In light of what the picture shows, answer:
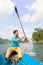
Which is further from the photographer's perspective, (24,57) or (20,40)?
(24,57)

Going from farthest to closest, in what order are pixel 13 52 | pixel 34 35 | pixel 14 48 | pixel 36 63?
1. pixel 34 35
2. pixel 13 52
3. pixel 14 48
4. pixel 36 63

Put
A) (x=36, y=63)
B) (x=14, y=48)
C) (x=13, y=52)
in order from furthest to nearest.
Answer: (x=13, y=52)
(x=14, y=48)
(x=36, y=63)

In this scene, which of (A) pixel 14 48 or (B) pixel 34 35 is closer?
(A) pixel 14 48

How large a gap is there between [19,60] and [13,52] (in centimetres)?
122

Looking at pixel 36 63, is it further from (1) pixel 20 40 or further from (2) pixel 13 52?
(2) pixel 13 52

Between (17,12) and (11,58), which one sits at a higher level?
(17,12)

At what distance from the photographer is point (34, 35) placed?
198m

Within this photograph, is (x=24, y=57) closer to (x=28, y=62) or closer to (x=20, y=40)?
(x=28, y=62)

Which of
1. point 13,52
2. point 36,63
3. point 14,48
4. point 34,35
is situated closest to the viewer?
point 36,63

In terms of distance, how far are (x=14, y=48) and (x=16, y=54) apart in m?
1.88

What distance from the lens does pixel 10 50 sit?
2023cm

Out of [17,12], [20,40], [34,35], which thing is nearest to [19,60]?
[20,40]

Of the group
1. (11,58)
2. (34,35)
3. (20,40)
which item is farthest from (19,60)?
(34,35)

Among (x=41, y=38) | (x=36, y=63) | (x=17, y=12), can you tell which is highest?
(x=41, y=38)
